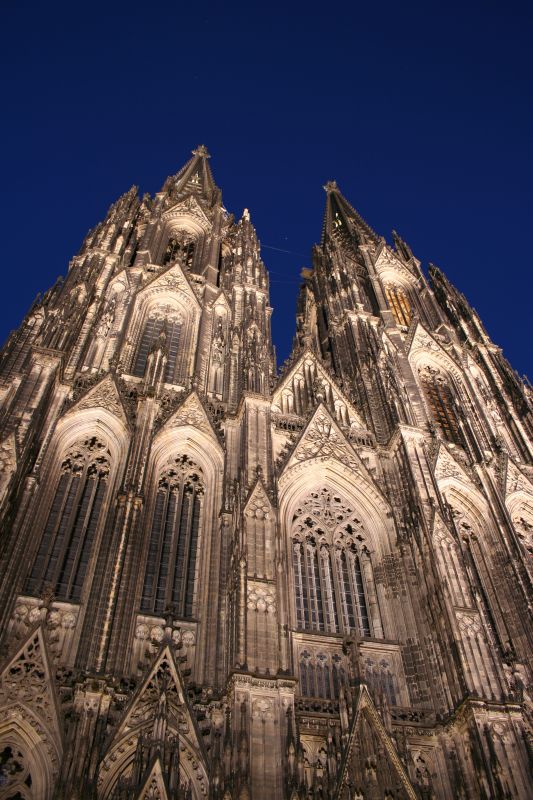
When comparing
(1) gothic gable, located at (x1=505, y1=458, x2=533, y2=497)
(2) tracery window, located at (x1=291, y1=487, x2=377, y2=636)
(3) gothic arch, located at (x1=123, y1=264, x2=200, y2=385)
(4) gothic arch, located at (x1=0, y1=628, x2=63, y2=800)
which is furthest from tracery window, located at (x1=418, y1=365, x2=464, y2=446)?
(4) gothic arch, located at (x1=0, y1=628, x2=63, y2=800)

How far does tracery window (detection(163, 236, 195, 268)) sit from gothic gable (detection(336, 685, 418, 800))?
72.5 feet

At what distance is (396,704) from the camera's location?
16.5 metres

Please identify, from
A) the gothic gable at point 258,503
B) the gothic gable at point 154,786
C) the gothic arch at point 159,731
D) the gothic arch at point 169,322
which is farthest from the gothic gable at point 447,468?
the gothic gable at point 154,786

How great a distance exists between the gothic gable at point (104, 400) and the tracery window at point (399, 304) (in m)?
16.0

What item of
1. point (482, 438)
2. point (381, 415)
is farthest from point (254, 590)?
point (482, 438)

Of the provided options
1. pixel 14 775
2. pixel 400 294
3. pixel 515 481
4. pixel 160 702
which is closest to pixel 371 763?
pixel 160 702

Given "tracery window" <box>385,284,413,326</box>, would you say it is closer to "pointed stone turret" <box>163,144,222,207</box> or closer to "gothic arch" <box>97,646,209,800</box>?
"pointed stone turret" <box>163,144,222,207</box>

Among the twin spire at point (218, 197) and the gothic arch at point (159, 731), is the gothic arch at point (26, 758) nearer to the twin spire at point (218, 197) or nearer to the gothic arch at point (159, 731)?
the gothic arch at point (159, 731)

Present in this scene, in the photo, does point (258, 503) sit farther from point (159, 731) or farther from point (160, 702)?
point (159, 731)

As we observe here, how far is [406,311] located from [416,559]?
1780 centimetres

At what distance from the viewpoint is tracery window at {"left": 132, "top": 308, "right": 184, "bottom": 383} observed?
24172mm

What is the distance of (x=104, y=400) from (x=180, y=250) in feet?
46.2

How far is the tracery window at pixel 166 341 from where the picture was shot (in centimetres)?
2417

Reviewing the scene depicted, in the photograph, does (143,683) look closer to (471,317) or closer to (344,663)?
(344,663)
